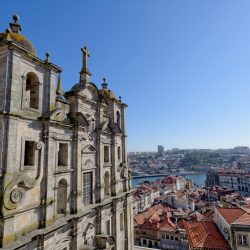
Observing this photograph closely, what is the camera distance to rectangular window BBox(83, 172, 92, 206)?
64.1 feet

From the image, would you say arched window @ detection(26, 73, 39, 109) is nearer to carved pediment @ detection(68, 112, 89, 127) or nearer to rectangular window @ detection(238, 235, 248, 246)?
carved pediment @ detection(68, 112, 89, 127)

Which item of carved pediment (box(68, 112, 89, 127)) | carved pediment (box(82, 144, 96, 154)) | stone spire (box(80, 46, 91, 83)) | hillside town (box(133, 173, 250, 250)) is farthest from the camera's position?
hillside town (box(133, 173, 250, 250))

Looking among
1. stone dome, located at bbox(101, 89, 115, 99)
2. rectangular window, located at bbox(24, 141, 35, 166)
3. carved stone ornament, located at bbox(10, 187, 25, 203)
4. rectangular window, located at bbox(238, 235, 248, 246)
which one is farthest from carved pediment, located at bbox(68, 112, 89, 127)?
rectangular window, located at bbox(238, 235, 248, 246)

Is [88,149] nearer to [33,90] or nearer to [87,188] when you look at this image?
[87,188]

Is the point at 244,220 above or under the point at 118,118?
under

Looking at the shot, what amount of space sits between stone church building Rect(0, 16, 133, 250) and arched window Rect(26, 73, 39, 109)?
7 centimetres

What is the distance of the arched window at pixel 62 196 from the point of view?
54.7 ft

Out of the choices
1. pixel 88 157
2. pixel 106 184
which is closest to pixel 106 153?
pixel 106 184

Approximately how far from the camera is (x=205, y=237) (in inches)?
1086

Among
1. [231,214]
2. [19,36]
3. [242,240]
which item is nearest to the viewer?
[19,36]

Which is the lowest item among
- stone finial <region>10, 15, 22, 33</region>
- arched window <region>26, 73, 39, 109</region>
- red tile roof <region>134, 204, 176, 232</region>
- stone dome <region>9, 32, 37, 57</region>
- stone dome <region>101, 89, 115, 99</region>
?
red tile roof <region>134, 204, 176, 232</region>

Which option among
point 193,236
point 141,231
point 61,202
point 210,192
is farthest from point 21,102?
point 210,192

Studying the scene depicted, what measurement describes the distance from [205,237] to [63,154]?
22.2m

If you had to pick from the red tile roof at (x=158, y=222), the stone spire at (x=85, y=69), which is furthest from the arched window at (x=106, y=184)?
the red tile roof at (x=158, y=222)
